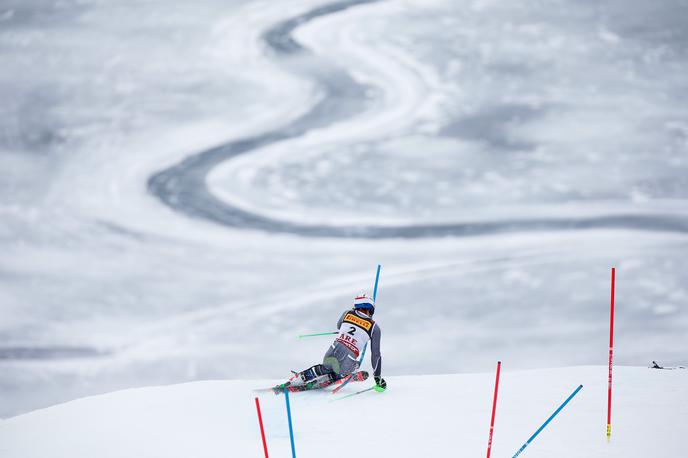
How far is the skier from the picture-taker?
10.4 metres

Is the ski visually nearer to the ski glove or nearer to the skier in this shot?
the skier

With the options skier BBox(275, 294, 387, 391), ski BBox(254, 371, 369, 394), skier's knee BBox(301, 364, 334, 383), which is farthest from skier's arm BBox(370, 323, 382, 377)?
skier's knee BBox(301, 364, 334, 383)

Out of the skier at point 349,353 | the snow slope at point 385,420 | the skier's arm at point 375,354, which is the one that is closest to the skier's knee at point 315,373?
the skier at point 349,353

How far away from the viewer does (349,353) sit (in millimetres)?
10414

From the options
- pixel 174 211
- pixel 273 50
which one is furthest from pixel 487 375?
pixel 273 50

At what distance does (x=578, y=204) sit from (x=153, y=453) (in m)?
17.4

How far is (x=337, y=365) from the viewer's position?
34.2 ft

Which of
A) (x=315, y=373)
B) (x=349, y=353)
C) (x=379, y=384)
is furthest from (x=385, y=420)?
(x=315, y=373)

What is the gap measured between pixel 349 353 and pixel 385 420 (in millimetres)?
1440

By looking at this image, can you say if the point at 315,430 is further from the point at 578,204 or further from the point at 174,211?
the point at 578,204

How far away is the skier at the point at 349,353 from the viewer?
1041 cm

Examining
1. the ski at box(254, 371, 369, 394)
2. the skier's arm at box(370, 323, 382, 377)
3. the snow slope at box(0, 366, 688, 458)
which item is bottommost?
the snow slope at box(0, 366, 688, 458)

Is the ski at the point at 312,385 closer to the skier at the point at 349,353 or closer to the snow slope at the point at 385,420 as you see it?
the skier at the point at 349,353

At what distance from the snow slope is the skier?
8.7 inches
